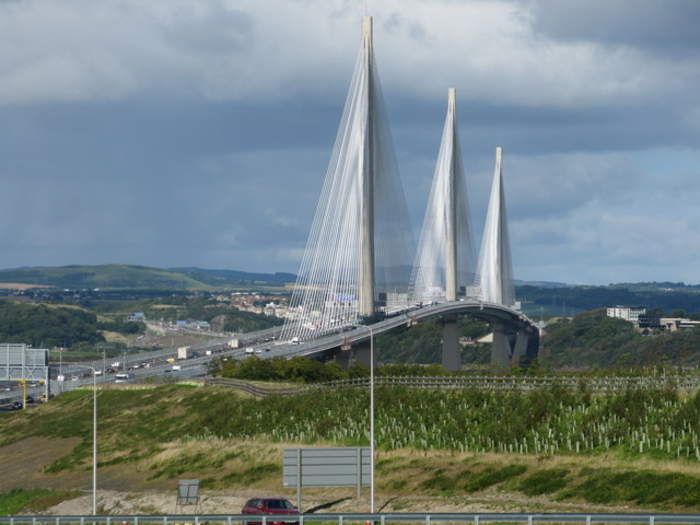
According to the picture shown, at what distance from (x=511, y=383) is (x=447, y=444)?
9836 mm

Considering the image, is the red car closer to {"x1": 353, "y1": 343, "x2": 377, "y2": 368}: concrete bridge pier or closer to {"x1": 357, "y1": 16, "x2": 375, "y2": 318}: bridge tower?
{"x1": 357, "y1": 16, "x2": 375, "y2": 318}: bridge tower

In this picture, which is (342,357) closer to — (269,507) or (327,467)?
(327,467)

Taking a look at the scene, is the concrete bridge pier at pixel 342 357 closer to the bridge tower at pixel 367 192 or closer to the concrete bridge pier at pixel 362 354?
the concrete bridge pier at pixel 362 354

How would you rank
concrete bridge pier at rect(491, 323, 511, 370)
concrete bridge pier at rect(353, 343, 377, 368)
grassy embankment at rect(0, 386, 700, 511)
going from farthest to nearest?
concrete bridge pier at rect(491, 323, 511, 370), concrete bridge pier at rect(353, 343, 377, 368), grassy embankment at rect(0, 386, 700, 511)

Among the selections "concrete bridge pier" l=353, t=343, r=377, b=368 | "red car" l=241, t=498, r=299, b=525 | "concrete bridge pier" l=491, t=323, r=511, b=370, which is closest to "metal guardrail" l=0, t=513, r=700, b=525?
"red car" l=241, t=498, r=299, b=525

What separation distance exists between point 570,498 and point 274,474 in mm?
17486

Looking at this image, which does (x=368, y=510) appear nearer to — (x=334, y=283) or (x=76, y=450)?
(x=76, y=450)

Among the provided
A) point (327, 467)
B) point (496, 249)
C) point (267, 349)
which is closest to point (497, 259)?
point (496, 249)

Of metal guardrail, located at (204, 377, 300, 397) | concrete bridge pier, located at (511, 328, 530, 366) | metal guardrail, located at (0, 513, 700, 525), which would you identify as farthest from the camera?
concrete bridge pier, located at (511, 328, 530, 366)

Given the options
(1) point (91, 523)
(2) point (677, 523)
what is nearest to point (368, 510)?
(1) point (91, 523)

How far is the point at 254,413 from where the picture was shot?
8000 cm

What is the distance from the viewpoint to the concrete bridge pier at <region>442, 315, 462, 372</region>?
13775cm

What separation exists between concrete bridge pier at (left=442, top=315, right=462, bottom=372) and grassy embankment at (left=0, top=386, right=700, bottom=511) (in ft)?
166

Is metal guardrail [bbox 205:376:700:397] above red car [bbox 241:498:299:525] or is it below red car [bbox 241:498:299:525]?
above
